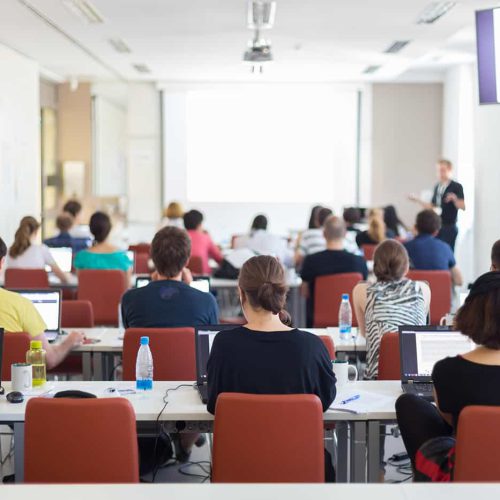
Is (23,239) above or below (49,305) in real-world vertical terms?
above

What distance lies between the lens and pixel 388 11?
8688mm

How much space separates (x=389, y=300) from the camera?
5.11m

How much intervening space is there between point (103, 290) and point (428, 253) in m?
2.82

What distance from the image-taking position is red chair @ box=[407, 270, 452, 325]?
23.5 feet

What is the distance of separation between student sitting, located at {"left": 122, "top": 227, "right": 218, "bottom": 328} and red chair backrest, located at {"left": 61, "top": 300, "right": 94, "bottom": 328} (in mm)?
1061

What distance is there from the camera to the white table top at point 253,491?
2586 mm

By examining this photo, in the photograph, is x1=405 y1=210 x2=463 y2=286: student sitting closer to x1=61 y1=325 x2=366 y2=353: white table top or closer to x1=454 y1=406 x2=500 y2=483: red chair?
x1=61 y1=325 x2=366 y2=353: white table top

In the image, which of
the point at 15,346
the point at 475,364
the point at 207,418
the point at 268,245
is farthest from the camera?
the point at 268,245

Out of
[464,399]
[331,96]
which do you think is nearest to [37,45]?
[331,96]

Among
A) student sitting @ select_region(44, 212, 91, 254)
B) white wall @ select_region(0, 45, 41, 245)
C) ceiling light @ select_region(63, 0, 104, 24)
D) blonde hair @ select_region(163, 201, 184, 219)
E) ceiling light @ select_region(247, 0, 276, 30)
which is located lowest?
student sitting @ select_region(44, 212, 91, 254)

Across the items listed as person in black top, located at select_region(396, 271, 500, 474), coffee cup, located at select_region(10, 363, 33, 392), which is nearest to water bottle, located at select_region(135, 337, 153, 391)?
coffee cup, located at select_region(10, 363, 33, 392)

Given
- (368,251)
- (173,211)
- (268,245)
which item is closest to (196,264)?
(268,245)

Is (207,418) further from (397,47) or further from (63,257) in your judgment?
(397,47)

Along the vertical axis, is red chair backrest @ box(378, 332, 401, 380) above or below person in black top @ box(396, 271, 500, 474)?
below
